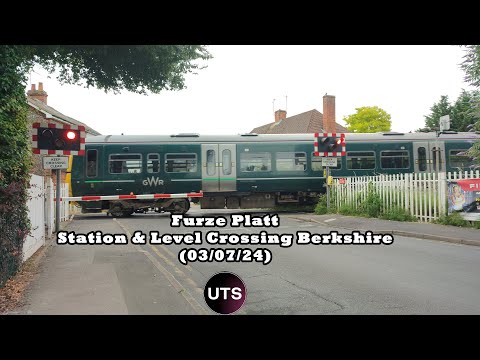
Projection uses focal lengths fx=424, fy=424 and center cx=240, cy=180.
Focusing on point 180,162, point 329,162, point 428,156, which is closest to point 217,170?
point 180,162

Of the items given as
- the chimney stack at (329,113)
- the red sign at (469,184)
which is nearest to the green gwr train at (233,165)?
the red sign at (469,184)

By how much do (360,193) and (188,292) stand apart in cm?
1232

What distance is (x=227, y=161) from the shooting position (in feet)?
61.7

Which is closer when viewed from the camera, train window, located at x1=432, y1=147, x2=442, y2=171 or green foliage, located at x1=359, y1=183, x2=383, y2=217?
green foliage, located at x1=359, y1=183, x2=383, y2=217

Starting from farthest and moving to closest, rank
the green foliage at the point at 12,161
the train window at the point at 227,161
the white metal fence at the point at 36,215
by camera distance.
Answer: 1. the train window at the point at 227,161
2. the white metal fence at the point at 36,215
3. the green foliage at the point at 12,161

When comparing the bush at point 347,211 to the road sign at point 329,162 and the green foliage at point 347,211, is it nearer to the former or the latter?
the green foliage at point 347,211

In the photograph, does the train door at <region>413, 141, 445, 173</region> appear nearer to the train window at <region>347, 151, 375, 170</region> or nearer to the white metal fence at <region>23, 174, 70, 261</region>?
the train window at <region>347, 151, 375, 170</region>

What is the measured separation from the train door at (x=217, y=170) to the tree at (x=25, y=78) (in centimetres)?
999

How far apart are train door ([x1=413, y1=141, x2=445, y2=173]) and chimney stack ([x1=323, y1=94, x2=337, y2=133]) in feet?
74.6

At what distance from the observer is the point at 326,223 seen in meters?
13.4

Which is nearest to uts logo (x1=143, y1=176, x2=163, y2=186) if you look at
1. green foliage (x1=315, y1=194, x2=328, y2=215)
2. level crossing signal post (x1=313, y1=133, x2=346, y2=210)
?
green foliage (x1=315, y1=194, x2=328, y2=215)

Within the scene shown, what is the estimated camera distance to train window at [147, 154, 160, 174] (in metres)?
18.4

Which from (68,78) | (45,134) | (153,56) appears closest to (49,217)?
(45,134)

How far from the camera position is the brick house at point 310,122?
4291 cm
